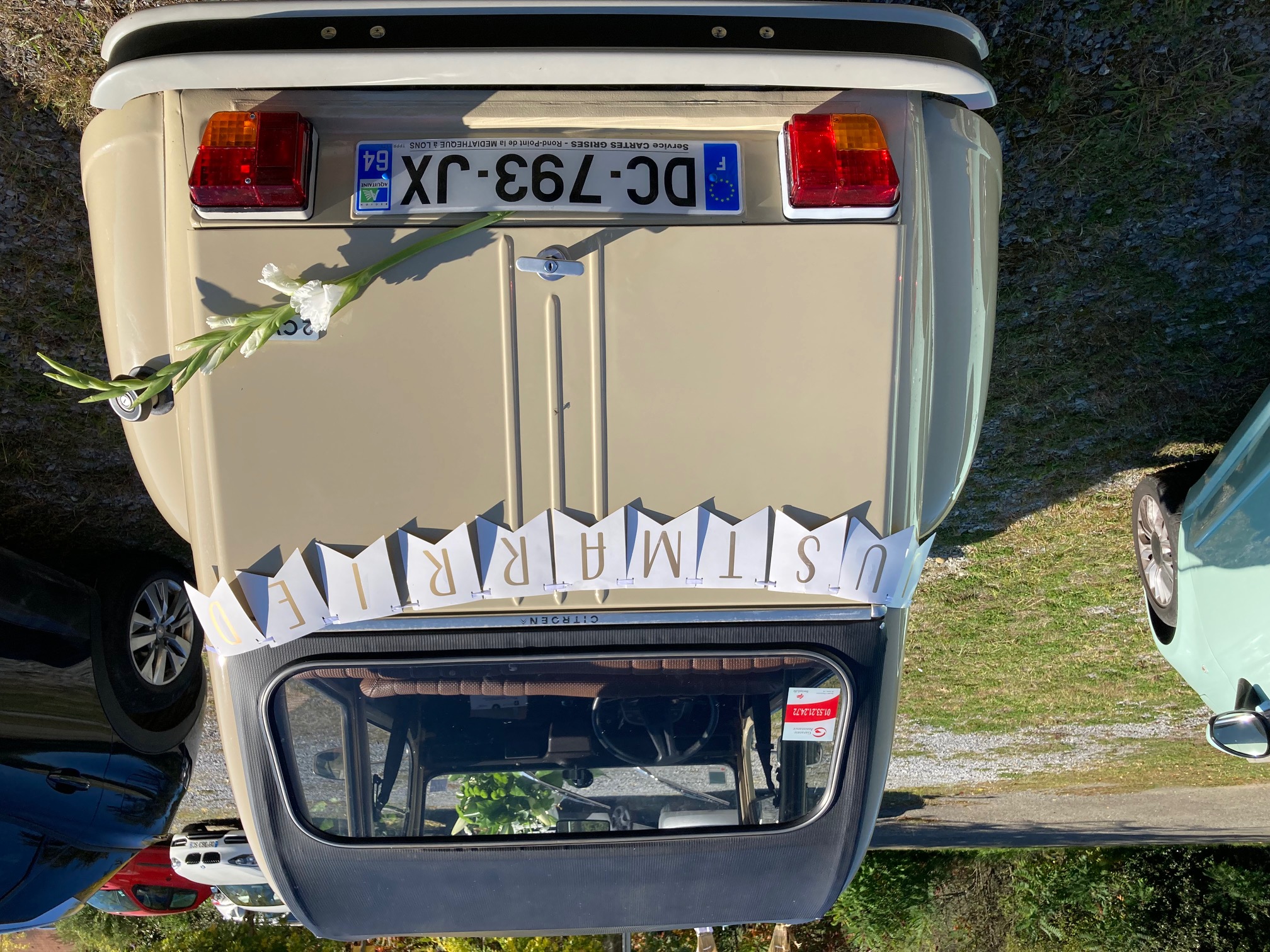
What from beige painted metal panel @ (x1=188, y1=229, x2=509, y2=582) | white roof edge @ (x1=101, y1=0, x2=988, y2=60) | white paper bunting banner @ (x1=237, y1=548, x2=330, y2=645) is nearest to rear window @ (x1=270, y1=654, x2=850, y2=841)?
white paper bunting banner @ (x1=237, y1=548, x2=330, y2=645)

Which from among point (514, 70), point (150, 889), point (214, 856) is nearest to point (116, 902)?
point (150, 889)

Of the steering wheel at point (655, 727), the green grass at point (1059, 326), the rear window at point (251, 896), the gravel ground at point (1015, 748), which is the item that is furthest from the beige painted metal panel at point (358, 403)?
the rear window at point (251, 896)

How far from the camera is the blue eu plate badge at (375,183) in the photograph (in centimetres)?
201

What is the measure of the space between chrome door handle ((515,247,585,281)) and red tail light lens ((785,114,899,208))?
55 cm

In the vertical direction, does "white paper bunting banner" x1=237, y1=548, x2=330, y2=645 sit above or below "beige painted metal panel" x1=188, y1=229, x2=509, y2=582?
below

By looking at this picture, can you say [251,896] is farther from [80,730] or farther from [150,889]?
[80,730]

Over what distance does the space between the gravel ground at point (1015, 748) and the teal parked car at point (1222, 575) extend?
1339 millimetres

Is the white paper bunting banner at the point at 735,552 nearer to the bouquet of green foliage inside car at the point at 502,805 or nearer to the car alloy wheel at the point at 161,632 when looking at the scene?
the bouquet of green foliage inside car at the point at 502,805

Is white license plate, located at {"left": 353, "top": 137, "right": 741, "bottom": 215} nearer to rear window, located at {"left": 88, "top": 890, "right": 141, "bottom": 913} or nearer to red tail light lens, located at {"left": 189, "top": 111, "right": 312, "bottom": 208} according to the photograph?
red tail light lens, located at {"left": 189, "top": 111, "right": 312, "bottom": 208}

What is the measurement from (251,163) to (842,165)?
52.9 inches

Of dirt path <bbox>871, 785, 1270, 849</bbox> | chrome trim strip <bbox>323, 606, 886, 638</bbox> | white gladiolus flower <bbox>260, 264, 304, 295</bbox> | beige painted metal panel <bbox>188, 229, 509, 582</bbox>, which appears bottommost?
dirt path <bbox>871, 785, 1270, 849</bbox>

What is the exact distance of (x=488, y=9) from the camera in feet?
6.51

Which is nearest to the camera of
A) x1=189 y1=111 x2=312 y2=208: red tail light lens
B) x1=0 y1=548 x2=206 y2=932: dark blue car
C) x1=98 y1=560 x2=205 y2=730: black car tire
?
x1=189 y1=111 x2=312 y2=208: red tail light lens

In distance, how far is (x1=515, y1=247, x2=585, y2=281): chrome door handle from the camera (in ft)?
6.60
